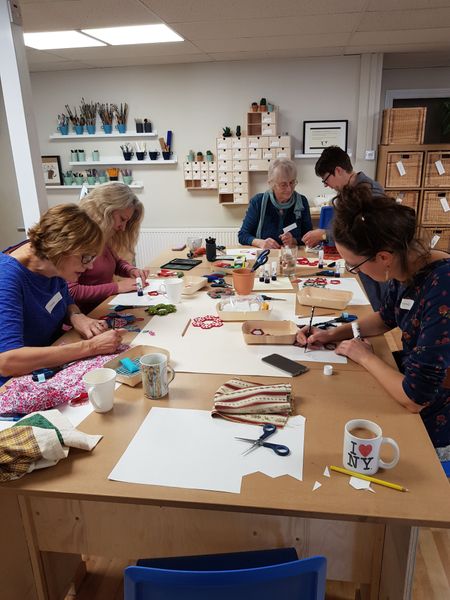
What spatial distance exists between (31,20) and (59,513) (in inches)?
119

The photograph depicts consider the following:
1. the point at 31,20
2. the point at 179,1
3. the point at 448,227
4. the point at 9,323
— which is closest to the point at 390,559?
the point at 9,323

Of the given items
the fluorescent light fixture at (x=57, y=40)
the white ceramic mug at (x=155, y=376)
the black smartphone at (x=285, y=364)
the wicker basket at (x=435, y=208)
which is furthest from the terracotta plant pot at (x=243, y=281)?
the wicker basket at (x=435, y=208)

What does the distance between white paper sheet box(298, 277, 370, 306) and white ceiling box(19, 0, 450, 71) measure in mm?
1676

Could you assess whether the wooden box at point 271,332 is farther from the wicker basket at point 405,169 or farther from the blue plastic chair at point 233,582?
the wicker basket at point 405,169

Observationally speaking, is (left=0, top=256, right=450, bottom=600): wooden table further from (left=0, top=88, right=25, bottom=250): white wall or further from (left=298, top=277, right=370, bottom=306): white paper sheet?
(left=0, top=88, right=25, bottom=250): white wall

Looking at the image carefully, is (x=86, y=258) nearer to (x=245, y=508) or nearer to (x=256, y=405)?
(x=256, y=405)

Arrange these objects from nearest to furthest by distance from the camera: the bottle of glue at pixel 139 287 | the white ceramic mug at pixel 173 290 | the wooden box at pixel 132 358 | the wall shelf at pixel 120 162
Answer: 1. the wooden box at pixel 132 358
2. the white ceramic mug at pixel 173 290
3. the bottle of glue at pixel 139 287
4. the wall shelf at pixel 120 162

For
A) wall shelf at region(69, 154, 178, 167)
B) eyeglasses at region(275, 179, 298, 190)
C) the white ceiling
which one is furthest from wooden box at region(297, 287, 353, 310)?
wall shelf at region(69, 154, 178, 167)

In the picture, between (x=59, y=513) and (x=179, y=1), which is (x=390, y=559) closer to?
(x=59, y=513)

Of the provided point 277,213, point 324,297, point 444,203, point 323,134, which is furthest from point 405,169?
point 324,297

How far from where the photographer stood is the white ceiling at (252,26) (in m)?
2.67

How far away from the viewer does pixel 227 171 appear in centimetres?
470

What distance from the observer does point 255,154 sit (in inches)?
181

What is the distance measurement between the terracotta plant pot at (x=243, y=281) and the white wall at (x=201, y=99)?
2.89 meters
